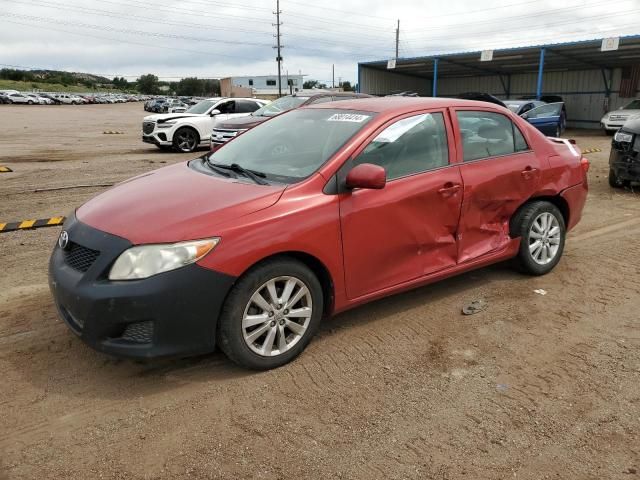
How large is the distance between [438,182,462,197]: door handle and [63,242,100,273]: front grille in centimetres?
235

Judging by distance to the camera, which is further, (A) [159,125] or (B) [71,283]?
(A) [159,125]

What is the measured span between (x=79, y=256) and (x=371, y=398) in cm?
185

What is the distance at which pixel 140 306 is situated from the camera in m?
2.82

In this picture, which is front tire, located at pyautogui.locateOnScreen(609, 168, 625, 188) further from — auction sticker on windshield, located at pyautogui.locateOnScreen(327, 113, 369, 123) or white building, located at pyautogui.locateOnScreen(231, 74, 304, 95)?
white building, located at pyautogui.locateOnScreen(231, 74, 304, 95)

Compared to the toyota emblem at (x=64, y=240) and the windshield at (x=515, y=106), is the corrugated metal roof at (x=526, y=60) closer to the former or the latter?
the windshield at (x=515, y=106)

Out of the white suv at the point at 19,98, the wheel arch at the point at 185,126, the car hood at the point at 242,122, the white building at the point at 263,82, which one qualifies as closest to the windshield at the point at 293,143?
the car hood at the point at 242,122

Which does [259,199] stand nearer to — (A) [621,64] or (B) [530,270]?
(B) [530,270]

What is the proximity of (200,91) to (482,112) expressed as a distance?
120229mm

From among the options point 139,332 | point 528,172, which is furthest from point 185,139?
point 139,332

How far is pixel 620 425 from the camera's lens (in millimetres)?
2773

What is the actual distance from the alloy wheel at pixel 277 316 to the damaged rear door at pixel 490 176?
4.86ft

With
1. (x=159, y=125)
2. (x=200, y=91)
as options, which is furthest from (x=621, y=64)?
(x=200, y=91)

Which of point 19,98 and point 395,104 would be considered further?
point 19,98

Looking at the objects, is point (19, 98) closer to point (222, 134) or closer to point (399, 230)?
point (222, 134)
